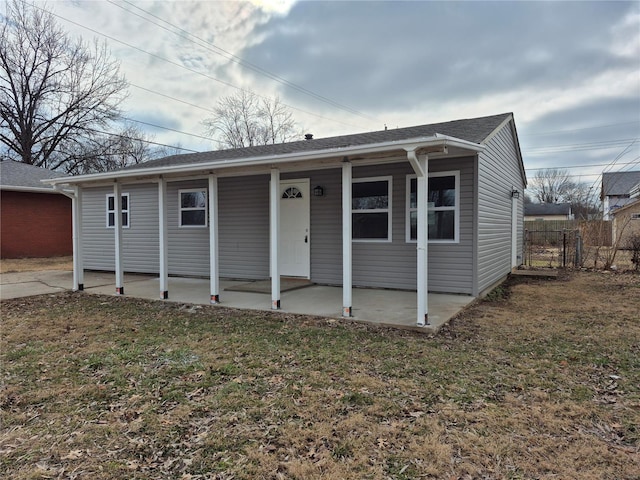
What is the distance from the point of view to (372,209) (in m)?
7.59

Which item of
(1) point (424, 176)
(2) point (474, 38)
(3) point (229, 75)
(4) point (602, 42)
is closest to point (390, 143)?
(1) point (424, 176)

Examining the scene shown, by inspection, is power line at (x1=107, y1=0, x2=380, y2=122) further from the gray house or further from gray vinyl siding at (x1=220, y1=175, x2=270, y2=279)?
gray vinyl siding at (x1=220, y1=175, x2=270, y2=279)

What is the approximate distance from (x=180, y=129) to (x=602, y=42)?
790 inches

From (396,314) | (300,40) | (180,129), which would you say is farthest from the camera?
(180,129)

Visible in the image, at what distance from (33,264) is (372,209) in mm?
12359

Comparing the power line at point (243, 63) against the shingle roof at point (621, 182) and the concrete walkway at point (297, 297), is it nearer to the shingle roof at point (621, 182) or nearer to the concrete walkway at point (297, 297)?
the concrete walkway at point (297, 297)

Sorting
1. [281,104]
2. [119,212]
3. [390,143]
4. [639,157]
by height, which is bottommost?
[119,212]

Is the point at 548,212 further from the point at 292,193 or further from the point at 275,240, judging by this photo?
the point at 275,240

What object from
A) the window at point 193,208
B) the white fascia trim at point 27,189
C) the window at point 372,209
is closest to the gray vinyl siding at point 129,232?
the window at point 193,208

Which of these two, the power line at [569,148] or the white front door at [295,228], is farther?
the power line at [569,148]

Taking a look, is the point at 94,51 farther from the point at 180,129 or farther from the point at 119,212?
the point at 119,212

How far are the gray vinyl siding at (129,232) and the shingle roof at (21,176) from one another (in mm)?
4774

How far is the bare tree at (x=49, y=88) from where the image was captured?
63.5 feet

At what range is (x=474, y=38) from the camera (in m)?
11.0
